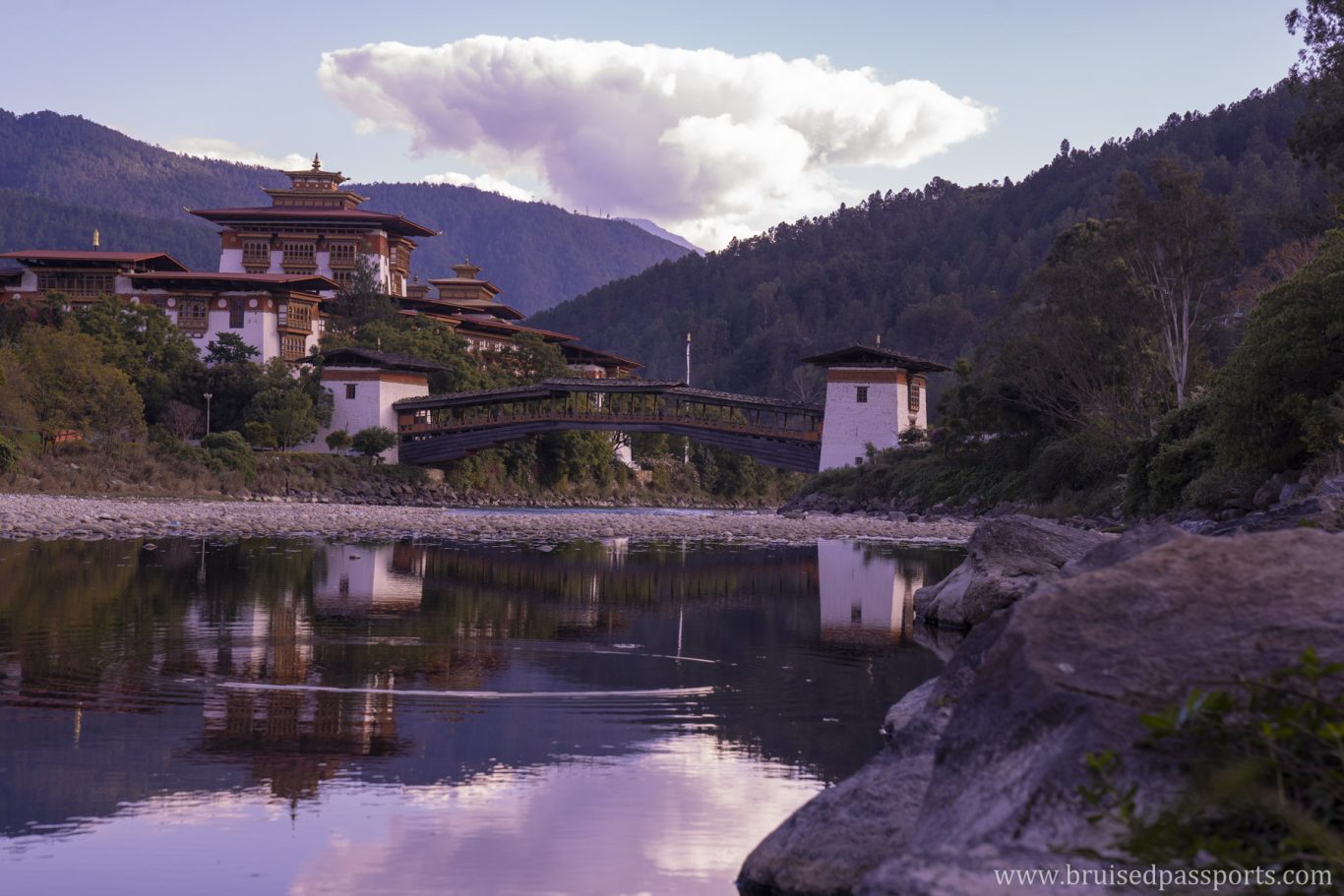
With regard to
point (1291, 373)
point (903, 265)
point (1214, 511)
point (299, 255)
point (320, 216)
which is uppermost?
point (903, 265)

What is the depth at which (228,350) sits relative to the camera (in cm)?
5759

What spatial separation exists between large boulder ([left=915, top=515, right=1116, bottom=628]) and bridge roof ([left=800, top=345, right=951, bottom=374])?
3761 cm

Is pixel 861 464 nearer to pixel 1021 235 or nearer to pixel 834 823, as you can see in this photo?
pixel 834 823

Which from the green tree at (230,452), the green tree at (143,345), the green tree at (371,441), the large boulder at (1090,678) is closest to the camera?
the large boulder at (1090,678)

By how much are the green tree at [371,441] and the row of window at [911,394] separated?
18.4m

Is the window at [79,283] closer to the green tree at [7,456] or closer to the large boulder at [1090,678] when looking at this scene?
the green tree at [7,456]

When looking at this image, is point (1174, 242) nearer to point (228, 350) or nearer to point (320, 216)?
point (228, 350)

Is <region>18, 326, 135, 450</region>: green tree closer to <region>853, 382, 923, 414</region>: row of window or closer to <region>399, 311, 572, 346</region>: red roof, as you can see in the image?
<region>399, 311, 572, 346</region>: red roof

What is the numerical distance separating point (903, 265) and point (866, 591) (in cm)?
9176

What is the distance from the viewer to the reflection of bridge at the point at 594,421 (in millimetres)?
53281

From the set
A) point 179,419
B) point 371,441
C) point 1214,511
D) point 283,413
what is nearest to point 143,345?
point 179,419

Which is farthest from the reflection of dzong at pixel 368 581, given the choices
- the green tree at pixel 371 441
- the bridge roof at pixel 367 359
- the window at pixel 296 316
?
the window at pixel 296 316

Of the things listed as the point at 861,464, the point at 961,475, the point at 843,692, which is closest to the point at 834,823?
the point at 843,692

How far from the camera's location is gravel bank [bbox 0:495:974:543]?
89.3ft
